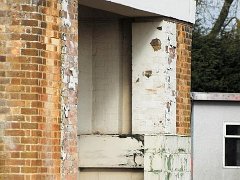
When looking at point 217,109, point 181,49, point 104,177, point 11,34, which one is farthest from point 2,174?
point 217,109

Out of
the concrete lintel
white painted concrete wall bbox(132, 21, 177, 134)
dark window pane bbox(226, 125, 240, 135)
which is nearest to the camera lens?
the concrete lintel

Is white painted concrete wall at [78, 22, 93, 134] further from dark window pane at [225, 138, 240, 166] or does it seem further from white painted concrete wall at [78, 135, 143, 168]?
dark window pane at [225, 138, 240, 166]

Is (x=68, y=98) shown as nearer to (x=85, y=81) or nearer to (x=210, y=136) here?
(x=85, y=81)

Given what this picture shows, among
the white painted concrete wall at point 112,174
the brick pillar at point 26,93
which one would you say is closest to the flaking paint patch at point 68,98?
the brick pillar at point 26,93

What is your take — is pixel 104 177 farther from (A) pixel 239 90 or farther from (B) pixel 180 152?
(A) pixel 239 90

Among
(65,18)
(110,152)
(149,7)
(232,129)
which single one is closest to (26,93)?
(65,18)

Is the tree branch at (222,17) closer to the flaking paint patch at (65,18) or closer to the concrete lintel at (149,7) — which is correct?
the concrete lintel at (149,7)

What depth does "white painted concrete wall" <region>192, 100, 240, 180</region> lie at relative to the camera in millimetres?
25062

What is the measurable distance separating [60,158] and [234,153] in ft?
50.1

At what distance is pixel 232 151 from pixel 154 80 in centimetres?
1237

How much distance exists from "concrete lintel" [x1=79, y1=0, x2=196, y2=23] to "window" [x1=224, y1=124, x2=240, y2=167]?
1147 centimetres

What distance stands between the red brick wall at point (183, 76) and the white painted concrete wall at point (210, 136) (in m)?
10.7

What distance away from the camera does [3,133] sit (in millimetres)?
10594

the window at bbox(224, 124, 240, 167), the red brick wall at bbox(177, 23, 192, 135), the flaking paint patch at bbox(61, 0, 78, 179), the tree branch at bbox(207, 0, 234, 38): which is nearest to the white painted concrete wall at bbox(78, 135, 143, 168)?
the red brick wall at bbox(177, 23, 192, 135)
